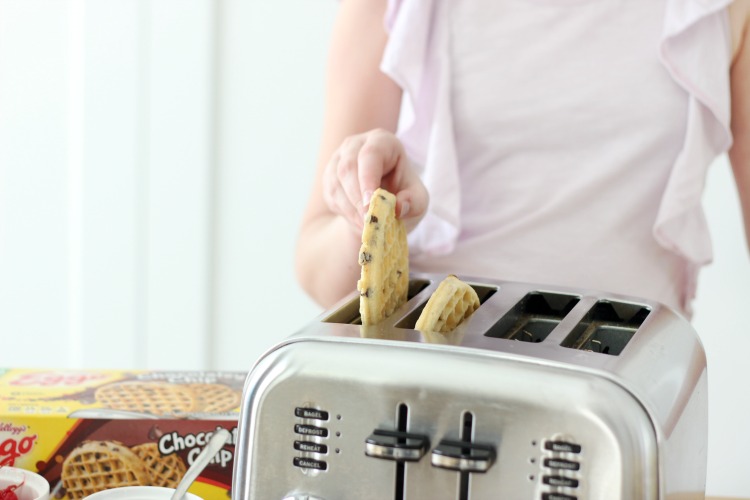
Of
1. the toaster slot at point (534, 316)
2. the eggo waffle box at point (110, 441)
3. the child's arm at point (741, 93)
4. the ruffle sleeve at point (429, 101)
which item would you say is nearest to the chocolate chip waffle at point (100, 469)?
the eggo waffle box at point (110, 441)

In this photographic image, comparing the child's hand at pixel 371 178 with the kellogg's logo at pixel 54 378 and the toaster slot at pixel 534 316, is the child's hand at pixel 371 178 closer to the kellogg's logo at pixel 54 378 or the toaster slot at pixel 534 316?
the toaster slot at pixel 534 316

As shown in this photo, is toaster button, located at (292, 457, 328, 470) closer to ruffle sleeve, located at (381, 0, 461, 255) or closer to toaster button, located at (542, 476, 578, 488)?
toaster button, located at (542, 476, 578, 488)

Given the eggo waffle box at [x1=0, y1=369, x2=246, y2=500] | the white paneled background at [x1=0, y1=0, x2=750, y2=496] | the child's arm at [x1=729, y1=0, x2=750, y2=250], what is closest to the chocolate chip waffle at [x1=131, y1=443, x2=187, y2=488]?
the eggo waffle box at [x1=0, y1=369, x2=246, y2=500]

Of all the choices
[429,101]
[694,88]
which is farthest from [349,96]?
[694,88]

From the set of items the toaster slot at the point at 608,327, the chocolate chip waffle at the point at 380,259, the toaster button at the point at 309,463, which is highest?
the chocolate chip waffle at the point at 380,259

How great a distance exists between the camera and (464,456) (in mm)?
547

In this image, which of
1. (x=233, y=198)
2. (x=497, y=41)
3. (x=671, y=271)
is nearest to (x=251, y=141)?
(x=233, y=198)

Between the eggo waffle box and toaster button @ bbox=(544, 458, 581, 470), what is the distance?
305 mm

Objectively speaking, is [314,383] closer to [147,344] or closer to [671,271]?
[671,271]

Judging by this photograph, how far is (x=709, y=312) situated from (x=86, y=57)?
48.3 inches

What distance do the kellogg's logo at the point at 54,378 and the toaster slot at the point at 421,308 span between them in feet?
1.03

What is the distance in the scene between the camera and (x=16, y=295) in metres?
1.97

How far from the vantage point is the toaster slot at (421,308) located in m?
0.67

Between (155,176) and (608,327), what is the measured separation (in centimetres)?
137
